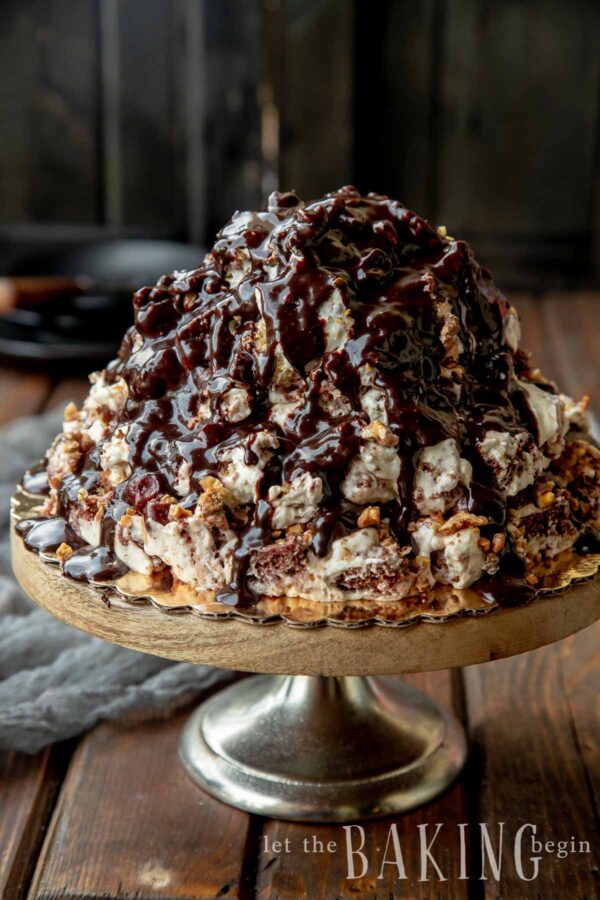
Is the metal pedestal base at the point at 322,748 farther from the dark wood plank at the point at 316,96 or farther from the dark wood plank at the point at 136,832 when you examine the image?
the dark wood plank at the point at 316,96

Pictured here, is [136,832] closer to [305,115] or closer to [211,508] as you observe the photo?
[211,508]

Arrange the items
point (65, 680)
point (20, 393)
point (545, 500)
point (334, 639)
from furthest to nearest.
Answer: point (20, 393) → point (65, 680) → point (545, 500) → point (334, 639)

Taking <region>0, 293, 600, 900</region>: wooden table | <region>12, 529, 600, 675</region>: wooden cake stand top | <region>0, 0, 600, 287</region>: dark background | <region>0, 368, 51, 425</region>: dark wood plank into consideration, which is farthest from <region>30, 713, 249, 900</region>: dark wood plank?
<region>0, 0, 600, 287</region>: dark background

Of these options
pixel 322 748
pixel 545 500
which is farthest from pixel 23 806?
pixel 545 500

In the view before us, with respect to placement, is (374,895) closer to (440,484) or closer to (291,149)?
(440,484)

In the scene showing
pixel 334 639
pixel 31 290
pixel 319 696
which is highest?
pixel 334 639

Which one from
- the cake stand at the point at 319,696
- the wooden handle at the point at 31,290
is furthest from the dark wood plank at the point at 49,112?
the cake stand at the point at 319,696

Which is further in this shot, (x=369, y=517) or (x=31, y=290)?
(x=31, y=290)

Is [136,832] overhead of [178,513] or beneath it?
beneath
